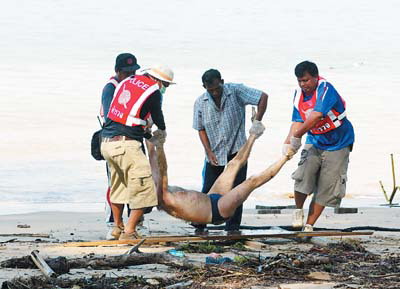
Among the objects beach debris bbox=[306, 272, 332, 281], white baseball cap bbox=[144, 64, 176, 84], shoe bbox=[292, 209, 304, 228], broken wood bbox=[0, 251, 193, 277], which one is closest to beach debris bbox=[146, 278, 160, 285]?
broken wood bbox=[0, 251, 193, 277]

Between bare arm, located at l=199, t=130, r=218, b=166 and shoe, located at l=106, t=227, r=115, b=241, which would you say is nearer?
shoe, located at l=106, t=227, r=115, b=241

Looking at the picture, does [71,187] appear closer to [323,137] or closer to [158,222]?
[158,222]

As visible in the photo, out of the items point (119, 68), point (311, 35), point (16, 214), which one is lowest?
point (16, 214)

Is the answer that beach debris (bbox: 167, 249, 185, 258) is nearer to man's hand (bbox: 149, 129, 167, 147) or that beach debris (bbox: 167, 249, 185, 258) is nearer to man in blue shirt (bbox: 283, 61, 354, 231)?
man's hand (bbox: 149, 129, 167, 147)

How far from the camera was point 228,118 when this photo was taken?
10.8 metres

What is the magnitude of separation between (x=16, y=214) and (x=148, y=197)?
11.6 feet

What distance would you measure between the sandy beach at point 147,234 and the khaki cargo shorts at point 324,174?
1.49 ft

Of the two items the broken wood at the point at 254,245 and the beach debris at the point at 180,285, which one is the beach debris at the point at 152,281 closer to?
the beach debris at the point at 180,285

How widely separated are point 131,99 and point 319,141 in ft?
6.41

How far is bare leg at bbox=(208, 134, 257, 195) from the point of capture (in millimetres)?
10406

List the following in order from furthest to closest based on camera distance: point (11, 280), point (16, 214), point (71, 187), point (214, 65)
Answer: point (214, 65)
point (71, 187)
point (16, 214)
point (11, 280)

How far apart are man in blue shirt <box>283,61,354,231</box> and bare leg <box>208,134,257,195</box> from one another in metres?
0.34

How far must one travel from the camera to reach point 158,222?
12109 mm

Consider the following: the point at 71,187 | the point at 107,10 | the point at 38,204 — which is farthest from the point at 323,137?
the point at 107,10
